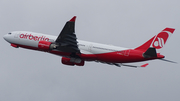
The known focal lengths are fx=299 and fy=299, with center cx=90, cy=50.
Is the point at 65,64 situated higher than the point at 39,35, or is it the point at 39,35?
the point at 39,35

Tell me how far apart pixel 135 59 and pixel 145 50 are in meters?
2.10

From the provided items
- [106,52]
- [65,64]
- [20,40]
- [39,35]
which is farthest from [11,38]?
[106,52]

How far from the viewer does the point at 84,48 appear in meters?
48.1

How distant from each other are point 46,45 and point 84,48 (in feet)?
20.0

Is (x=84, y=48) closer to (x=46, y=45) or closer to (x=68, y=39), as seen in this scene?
(x=68, y=39)

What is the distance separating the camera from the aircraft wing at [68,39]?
1682 inches

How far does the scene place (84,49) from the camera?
48.1 metres

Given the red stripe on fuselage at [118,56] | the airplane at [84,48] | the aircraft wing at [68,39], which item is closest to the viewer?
the aircraft wing at [68,39]

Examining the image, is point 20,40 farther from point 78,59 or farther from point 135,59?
point 135,59

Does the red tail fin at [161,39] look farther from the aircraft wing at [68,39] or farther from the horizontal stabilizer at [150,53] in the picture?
the aircraft wing at [68,39]

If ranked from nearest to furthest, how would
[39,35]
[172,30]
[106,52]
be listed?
[172,30] → [106,52] → [39,35]

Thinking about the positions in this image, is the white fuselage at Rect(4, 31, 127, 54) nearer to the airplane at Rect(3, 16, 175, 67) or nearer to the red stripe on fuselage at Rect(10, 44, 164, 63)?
the airplane at Rect(3, 16, 175, 67)

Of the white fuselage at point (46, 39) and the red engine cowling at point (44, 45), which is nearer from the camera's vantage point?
the red engine cowling at point (44, 45)

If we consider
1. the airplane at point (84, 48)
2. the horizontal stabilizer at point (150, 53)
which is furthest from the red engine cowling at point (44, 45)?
the horizontal stabilizer at point (150, 53)
